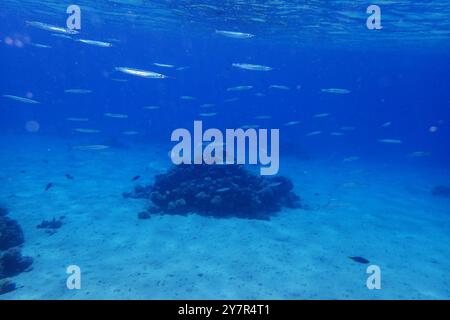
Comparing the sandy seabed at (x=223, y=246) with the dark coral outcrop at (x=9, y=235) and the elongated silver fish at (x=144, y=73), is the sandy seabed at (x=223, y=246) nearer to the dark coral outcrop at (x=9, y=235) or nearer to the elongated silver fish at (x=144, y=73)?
the dark coral outcrop at (x=9, y=235)

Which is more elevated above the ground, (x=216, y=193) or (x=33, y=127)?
(x=216, y=193)

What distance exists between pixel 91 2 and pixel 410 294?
2866cm

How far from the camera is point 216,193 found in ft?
38.4

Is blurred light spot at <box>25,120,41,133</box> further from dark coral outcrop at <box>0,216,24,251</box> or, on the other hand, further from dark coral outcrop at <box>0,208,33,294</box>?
dark coral outcrop at <box>0,208,33,294</box>

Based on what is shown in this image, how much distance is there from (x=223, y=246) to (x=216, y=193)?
3044 mm

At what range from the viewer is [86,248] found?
871 cm

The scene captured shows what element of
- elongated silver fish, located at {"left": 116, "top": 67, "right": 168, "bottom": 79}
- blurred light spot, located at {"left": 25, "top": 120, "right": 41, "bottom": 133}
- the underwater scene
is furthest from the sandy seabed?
blurred light spot, located at {"left": 25, "top": 120, "right": 41, "bottom": 133}

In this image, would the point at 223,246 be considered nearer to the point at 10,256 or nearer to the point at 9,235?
the point at 10,256

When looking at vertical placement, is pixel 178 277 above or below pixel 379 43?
below

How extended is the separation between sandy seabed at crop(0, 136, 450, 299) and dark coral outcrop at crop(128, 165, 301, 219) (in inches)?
22.9

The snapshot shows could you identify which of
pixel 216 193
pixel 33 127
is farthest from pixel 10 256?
pixel 33 127

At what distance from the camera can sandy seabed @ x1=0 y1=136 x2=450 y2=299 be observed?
268 inches

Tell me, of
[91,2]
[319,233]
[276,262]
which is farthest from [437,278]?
[91,2]

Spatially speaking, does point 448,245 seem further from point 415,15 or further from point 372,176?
point 415,15
